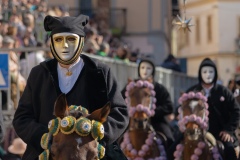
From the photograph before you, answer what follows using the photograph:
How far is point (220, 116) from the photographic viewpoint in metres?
14.9

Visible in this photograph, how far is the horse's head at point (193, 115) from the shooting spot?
42.5ft

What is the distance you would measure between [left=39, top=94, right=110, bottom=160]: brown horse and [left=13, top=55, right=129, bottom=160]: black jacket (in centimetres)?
46

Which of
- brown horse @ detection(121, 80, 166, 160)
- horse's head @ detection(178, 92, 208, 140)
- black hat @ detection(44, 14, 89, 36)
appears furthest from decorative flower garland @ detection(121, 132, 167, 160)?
black hat @ detection(44, 14, 89, 36)

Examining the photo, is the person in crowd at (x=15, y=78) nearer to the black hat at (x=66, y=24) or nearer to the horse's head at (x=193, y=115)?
the horse's head at (x=193, y=115)

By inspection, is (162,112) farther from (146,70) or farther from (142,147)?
(142,147)

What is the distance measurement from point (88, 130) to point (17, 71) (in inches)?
283

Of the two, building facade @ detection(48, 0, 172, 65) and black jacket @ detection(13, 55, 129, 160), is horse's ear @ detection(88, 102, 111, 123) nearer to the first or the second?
black jacket @ detection(13, 55, 129, 160)

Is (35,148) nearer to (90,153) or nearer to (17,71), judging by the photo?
(90,153)

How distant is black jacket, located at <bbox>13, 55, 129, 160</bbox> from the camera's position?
816cm

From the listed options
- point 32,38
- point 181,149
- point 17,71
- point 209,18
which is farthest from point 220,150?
point 209,18

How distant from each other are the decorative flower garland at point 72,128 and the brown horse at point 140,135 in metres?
6.33

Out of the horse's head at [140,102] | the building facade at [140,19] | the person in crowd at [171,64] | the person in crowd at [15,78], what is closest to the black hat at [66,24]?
the horse's head at [140,102]

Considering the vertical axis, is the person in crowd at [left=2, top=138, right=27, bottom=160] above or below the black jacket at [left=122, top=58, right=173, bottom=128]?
below

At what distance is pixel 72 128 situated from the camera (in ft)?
24.5
